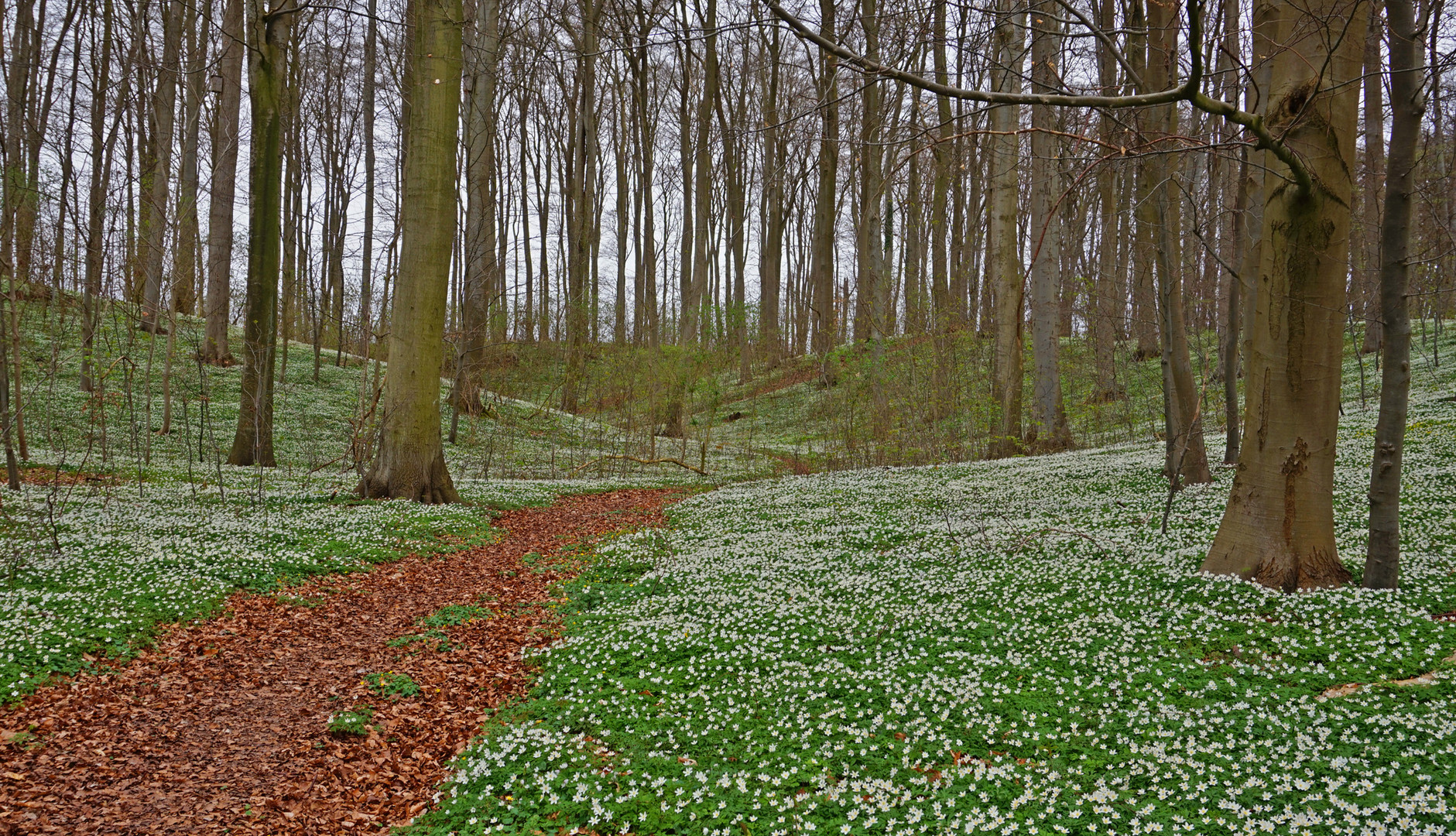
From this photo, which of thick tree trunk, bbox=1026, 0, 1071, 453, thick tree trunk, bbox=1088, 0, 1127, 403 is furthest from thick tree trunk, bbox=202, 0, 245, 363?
thick tree trunk, bbox=1088, 0, 1127, 403

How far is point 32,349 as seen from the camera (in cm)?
2567

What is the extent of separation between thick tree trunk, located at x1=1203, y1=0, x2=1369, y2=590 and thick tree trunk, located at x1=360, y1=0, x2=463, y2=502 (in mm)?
12464

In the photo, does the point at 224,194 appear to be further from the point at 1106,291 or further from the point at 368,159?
the point at 1106,291

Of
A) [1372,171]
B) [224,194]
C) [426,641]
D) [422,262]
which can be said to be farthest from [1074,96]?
[224,194]

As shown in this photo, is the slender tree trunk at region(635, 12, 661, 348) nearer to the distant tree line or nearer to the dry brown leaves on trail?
the distant tree line

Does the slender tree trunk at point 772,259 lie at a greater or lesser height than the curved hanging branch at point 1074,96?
greater

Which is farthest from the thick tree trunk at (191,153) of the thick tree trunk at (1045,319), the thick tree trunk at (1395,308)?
the thick tree trunk at (1395,308)

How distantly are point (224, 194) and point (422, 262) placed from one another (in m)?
15.0

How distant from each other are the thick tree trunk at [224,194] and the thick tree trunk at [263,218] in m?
3.31

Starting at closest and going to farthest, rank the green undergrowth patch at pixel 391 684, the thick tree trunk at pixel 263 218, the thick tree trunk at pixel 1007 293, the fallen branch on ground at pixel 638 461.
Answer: the green undergrowth patch at pixel 391 684, the thick tree trunk at pixel 263 218, the thick tree trunk at pixel 1007 293, the fallen branch on ground at pixel 638 461

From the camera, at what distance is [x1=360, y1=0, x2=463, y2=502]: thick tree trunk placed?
1417cm

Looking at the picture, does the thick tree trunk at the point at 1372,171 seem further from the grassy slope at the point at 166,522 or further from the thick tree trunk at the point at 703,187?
the thick tree trunk at the point at 703,187

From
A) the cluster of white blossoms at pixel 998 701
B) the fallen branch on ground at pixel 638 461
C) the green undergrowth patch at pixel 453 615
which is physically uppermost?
the fallen branch on ground at pixel 638 461

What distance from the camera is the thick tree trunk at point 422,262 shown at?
14172mm
